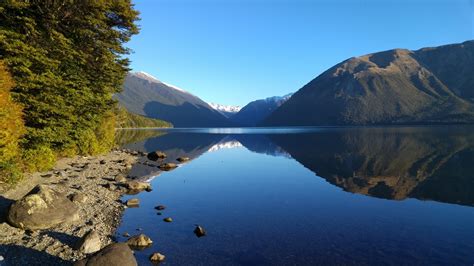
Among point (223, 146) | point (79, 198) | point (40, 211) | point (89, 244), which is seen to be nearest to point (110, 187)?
point (79, 198)

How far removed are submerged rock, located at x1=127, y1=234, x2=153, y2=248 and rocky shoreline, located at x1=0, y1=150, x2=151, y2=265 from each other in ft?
4.39

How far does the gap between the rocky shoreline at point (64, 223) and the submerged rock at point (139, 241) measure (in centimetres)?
134

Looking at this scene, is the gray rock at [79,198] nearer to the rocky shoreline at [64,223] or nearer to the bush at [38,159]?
the rocky shoreline at [64,223]

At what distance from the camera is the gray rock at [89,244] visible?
55.2 ft

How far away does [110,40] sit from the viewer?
41.0 m

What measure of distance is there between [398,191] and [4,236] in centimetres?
3467

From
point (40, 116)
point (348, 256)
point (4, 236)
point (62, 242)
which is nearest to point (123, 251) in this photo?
point (62, 242)

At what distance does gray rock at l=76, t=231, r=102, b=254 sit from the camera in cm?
1683

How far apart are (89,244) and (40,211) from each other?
4.56m

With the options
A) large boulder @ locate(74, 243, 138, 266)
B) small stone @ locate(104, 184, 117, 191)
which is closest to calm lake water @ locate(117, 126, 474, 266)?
large boulder @ locate(74, 243, 138, 266)

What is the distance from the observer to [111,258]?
46.4ft

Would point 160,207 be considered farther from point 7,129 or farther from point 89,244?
point 7,129

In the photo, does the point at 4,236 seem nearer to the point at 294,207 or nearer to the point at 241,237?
the point at 241,237

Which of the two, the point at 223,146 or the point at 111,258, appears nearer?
the point at 111,258
